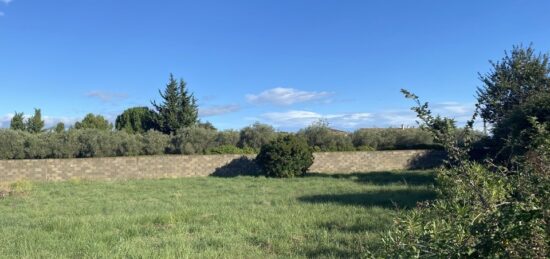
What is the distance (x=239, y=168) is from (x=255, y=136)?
195 inches

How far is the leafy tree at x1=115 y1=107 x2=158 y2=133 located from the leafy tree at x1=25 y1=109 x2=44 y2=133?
6.58m

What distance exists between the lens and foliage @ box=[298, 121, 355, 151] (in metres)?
29.0

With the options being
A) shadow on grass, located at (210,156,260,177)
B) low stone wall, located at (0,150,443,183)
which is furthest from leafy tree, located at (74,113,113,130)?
shadow on grass, located at (210,156,260,177)

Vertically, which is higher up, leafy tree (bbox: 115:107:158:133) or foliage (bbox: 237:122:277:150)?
leafy tree (bbox: 115:107:158:133)

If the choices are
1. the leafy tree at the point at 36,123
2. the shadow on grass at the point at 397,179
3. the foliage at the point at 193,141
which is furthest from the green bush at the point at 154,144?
the leafy tree at the point at 36,123

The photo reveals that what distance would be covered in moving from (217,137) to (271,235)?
2134 centimetres

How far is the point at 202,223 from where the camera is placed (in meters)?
8.80

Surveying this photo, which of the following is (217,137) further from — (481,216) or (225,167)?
(481,216)

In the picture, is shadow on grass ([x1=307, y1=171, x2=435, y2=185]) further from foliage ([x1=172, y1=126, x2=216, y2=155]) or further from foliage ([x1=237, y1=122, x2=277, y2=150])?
foliage ([x1=172, y1=126, x2=216, y2=155])

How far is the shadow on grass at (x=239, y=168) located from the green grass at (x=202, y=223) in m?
9.23

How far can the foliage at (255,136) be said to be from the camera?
94.0 ft

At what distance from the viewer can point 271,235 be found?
752 centimetres

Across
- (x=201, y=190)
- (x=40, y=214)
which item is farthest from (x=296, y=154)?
(x=40, y=214)

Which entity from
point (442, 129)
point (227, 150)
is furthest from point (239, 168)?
point (442, 129)
